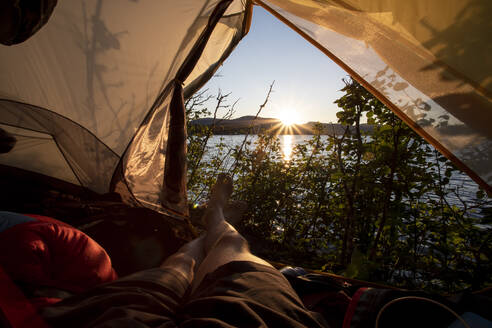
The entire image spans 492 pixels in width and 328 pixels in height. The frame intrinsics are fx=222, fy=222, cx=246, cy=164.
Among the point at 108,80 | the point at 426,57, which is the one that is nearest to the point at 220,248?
the point at 426,57

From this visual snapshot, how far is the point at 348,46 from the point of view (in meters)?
1.11

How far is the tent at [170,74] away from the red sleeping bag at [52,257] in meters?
0.73

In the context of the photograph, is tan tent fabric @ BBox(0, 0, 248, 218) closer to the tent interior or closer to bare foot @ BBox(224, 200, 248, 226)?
the tent interior

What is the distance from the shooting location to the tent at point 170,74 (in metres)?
0.88

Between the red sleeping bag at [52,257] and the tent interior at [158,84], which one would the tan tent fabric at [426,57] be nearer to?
the tent interior at [158,84]

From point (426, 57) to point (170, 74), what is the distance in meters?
1.60

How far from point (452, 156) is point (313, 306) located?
90cm

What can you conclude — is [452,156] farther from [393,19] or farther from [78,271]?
[78,271]

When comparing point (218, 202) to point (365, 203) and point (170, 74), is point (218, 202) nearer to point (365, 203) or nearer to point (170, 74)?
point (170, 74)

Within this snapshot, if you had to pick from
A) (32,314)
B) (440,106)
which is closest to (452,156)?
(440,106)

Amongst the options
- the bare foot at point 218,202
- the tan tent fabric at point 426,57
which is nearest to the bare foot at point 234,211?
the bare foot at point 218,202

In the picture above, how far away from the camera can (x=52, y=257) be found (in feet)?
2.64

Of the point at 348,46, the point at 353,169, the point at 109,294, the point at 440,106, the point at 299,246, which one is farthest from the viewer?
the point at 299,246

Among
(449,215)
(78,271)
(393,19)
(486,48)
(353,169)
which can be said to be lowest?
(78,271)
